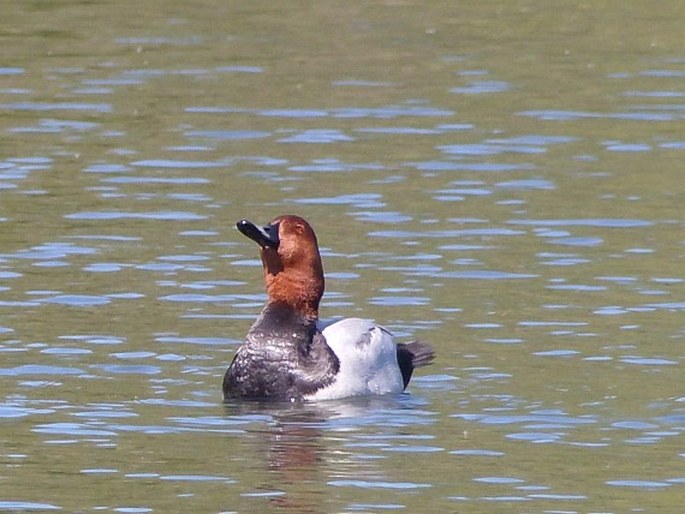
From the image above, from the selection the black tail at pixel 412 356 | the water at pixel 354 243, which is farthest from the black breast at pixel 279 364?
the black tail at pixel 412 356

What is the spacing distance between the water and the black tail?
13cm

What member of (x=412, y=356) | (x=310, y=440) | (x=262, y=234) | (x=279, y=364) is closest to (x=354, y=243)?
(x=412, y=356)

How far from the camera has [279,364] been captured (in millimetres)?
12625

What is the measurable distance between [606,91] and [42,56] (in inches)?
266

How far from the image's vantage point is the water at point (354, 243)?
10.8 metres

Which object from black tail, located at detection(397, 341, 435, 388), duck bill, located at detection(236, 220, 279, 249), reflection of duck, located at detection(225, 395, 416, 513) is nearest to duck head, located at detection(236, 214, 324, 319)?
duck bill, located at detection(236, 220, 279, 249)

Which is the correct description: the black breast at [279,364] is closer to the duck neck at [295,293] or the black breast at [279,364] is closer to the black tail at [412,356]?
the duck neck at [295,293]

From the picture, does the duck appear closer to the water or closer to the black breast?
the black breast

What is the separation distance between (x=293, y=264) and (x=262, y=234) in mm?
327

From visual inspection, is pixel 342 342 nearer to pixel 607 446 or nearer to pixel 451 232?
pixel 607 446

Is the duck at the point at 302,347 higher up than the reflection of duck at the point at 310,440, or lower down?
higher up

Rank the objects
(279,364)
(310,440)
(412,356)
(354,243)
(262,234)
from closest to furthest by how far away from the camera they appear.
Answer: (310,440)
(279,364)
(262,234)
(412,356)
(354,243)

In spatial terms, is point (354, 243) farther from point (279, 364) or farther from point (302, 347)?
point (279, 364)

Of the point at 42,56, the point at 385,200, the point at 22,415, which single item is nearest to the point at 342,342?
the point at 22,415
